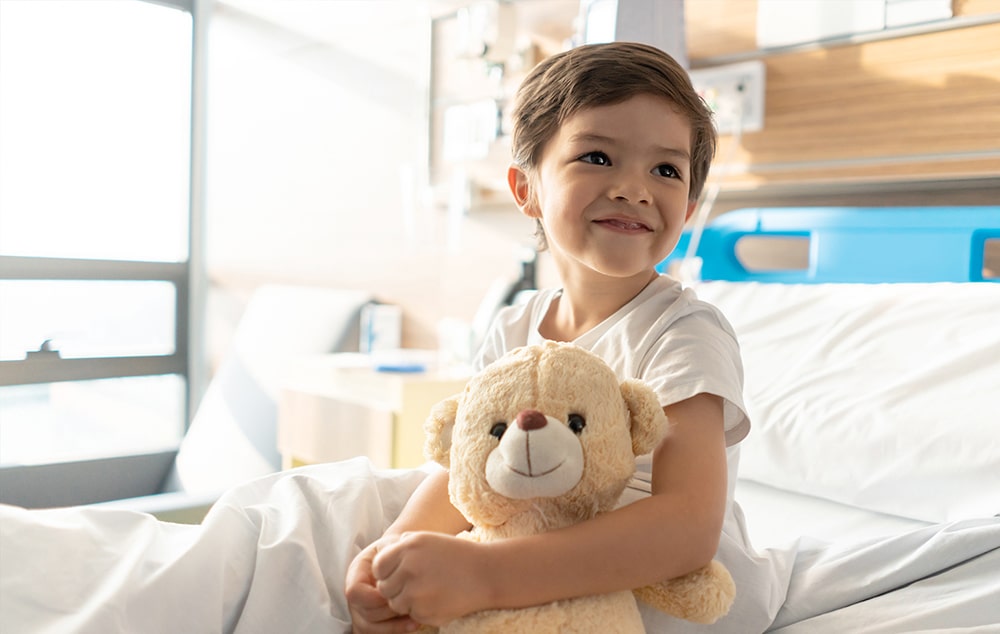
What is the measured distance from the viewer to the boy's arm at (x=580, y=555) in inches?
25.5

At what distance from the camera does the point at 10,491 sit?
1993 millimetres

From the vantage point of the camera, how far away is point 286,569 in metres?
0.77

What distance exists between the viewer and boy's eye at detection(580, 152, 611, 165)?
894 millimetres

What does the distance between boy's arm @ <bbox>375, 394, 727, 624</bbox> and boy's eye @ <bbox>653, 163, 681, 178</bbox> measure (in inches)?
11.6

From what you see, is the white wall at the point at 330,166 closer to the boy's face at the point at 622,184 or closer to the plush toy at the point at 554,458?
the boy's face at the point at 622,184

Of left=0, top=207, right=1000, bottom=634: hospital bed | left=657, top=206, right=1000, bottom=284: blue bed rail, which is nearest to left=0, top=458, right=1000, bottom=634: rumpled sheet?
left=0, top=207, right=1000, bottom=634: hospital bed

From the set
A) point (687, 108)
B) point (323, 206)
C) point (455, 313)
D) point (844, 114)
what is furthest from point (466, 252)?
point (687, 108)

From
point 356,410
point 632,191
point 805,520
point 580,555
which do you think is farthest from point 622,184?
point 356,410

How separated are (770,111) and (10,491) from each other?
1893 mm

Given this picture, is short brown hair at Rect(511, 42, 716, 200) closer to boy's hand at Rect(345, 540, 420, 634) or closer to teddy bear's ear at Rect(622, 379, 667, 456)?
teddy bear's ear at Rect(622, 379, 667, 456)

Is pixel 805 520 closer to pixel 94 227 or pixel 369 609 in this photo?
pixel 369 609

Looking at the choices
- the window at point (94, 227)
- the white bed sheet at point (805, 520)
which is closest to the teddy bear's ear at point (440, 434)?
the white bed sheet at point (805, 520)

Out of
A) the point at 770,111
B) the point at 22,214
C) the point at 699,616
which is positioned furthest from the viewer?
the point at 22,214

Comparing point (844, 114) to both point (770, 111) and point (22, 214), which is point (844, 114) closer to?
point (770, 111)
